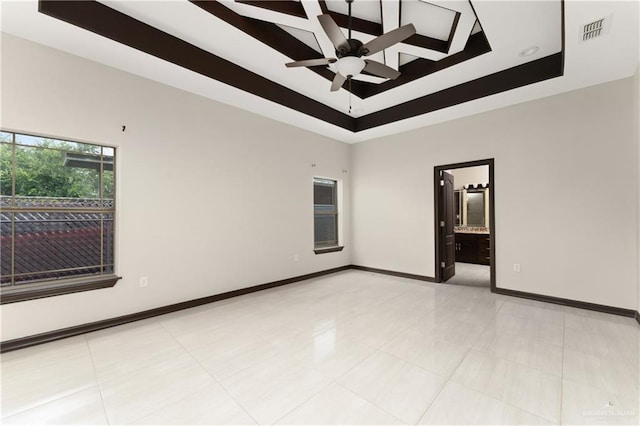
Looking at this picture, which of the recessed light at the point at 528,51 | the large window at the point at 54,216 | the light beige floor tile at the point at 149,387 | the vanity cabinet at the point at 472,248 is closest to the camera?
the light beige floor tile at the point at 149,387

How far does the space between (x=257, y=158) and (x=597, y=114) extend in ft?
16.1

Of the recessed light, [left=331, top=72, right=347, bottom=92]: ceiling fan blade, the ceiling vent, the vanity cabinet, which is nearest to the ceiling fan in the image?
[left=331, top=72, right=347, bottom=92]: ceiling fan blade

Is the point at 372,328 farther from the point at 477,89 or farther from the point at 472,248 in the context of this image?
the point at 472,248

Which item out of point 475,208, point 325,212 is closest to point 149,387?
point 325,212

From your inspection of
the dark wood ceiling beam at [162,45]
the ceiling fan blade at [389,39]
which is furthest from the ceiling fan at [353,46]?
the dark wood ceiling beam at [162,45]

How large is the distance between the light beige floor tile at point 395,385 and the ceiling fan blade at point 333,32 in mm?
2843

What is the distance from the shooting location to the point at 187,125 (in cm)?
377

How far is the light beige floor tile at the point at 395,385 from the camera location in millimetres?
1780

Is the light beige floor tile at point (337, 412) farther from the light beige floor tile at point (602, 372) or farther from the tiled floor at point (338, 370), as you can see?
the light beige floor tile at point (602, 372)

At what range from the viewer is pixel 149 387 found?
199 cm

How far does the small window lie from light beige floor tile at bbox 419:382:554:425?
4.11 meters

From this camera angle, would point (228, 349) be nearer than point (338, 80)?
Yes

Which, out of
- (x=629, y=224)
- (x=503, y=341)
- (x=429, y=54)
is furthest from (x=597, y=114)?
(x=503, y=341)

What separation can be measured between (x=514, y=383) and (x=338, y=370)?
52.2 inches
